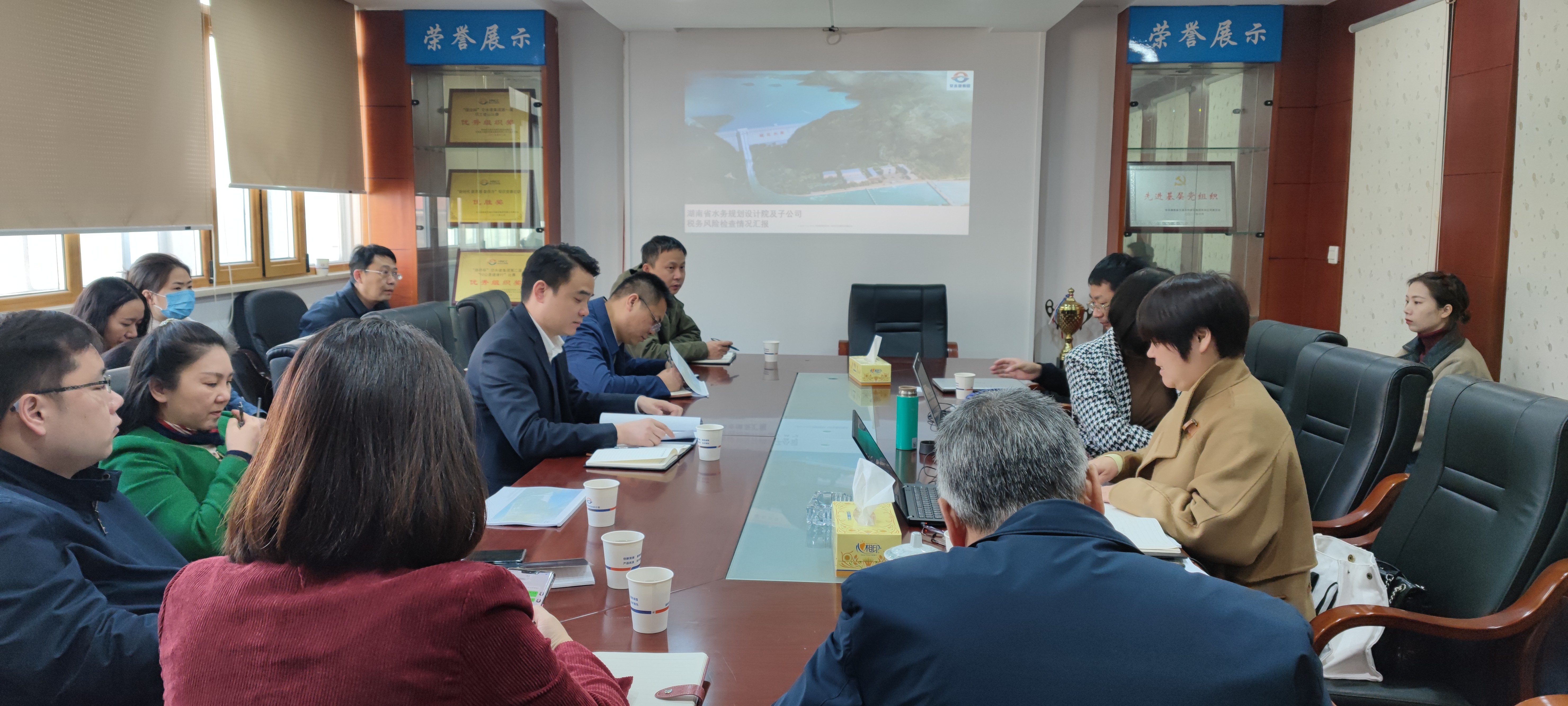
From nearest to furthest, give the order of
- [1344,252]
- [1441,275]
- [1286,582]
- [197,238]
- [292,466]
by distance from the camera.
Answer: [292,466], [1286,582], [1441,275], [197,238], [1344,252]

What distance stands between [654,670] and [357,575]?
523 mm

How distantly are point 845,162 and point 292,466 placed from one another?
5.12 m

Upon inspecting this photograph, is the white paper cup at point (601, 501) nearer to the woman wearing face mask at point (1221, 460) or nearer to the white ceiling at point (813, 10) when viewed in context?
the woman wearing face mask at point (1221, 460)

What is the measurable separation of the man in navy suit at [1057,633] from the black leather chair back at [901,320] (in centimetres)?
427

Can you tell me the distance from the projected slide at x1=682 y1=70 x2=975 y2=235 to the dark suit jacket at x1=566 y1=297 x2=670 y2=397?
2080 mm

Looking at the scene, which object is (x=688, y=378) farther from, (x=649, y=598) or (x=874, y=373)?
(x=649, y=598)

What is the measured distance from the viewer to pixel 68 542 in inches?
53.2

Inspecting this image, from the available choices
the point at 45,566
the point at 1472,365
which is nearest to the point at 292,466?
the point at 45,566

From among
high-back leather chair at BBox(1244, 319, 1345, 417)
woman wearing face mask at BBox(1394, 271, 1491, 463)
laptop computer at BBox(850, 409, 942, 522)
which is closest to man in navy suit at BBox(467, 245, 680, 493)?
laptop computer at BBox(850, 409, 942, 522)

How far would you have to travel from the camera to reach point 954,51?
223 inches

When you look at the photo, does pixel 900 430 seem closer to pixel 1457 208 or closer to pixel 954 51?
pixel 1457 208

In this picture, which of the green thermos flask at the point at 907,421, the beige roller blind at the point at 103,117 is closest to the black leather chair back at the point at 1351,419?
the green thermos flask at the point at 907,421

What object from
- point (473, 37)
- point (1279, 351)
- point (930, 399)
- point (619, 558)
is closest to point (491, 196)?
point (473, 37)

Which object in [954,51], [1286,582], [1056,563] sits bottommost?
[1286,582]
